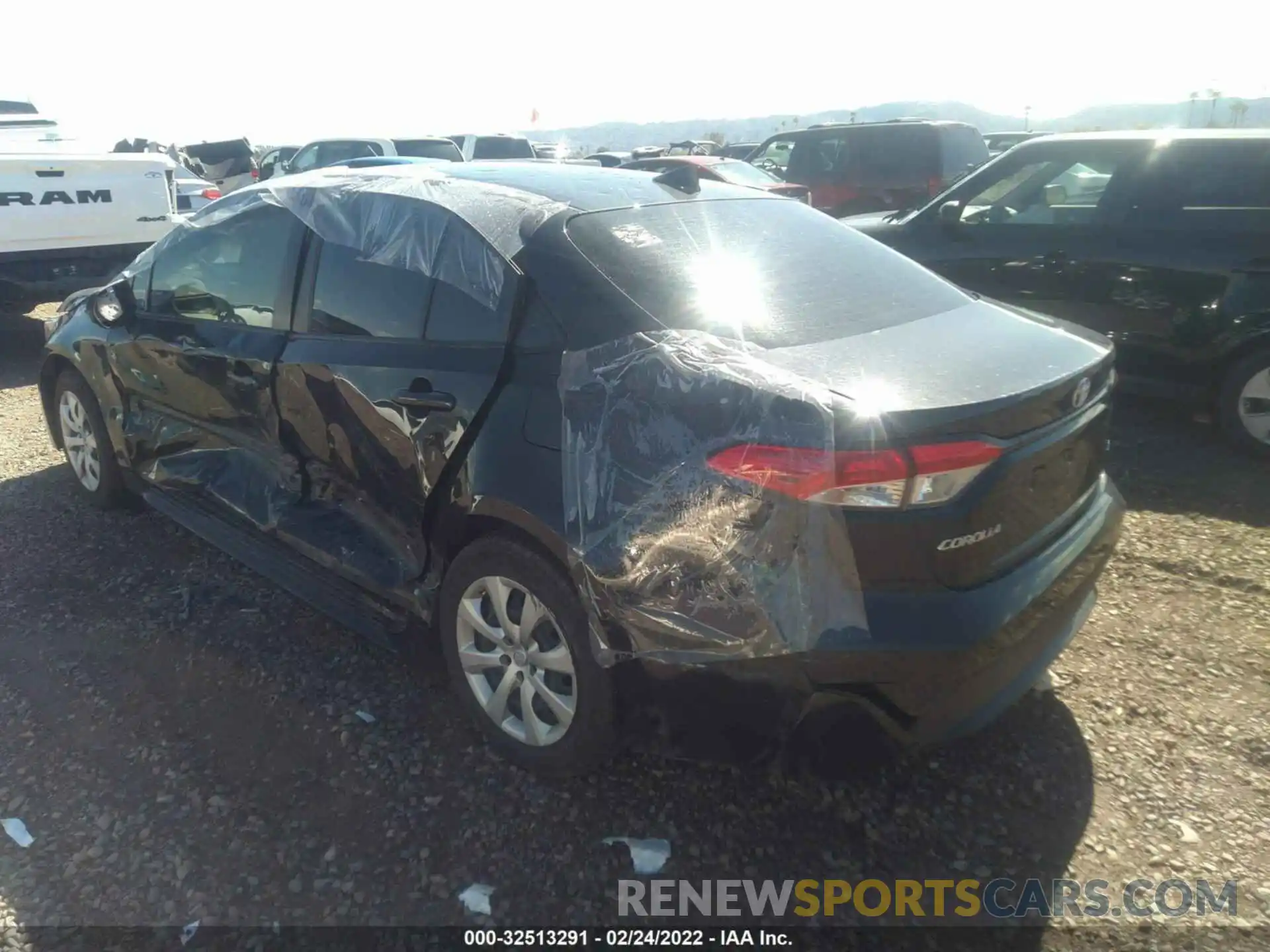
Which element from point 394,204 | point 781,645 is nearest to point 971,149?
point 394,204

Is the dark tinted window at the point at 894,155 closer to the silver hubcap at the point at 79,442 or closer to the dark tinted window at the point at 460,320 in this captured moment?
the silver hubcap at the point at 79,442

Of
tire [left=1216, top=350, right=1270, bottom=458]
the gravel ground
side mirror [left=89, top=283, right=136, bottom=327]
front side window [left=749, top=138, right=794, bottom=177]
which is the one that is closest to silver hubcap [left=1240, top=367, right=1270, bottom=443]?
tire [left=1216, top=350, right=1270, bottom=458]

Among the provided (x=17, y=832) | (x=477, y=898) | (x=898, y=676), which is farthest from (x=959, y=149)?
(x=17, y=832)

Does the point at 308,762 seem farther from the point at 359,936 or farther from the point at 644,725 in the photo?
the point at 644,725

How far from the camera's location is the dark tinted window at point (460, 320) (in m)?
2.78

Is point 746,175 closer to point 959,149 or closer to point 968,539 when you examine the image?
point 959,149

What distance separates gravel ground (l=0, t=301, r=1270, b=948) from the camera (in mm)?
2453

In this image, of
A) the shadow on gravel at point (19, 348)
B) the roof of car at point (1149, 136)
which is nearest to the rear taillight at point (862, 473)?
the roof of car at point (1149, 136)

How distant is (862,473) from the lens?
214cm

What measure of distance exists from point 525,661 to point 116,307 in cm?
287

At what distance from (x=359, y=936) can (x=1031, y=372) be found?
7.32 ft

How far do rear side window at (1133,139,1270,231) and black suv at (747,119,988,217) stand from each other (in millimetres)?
7156

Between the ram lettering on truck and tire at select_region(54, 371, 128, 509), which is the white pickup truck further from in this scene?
tire at select_region(54, 371, 128, 509)

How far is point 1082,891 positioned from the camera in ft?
7.91
